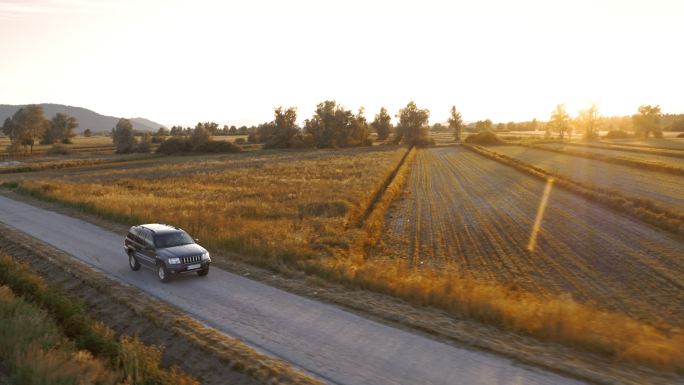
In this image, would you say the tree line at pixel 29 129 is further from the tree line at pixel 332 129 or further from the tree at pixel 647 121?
the tree at pixel 647 121

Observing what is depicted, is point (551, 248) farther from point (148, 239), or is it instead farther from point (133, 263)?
point (133, 263)

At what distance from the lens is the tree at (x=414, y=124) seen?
447 feet

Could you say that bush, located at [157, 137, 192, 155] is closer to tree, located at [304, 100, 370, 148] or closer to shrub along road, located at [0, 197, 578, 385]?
tree, located at [304, 100, 370, 148]

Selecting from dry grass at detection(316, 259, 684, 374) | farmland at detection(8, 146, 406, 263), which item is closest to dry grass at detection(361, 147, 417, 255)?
farmland at detection(8, 146, 406, 263)

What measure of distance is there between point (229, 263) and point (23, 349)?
8.76m

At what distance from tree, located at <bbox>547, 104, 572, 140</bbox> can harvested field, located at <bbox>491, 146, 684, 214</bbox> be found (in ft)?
263

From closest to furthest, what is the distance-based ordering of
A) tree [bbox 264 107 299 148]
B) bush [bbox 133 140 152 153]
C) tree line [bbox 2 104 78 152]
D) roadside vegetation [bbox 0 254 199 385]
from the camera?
roadside vegetation [bbox 0 254 199 385] < bush [bbox 133 140 152 153] < tree line [bbox 2 104 78 152] < tree [bbox 264 107 299 148]

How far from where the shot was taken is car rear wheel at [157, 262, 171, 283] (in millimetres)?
16625

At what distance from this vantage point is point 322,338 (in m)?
11.8

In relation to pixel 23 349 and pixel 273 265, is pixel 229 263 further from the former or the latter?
pixel 23 349

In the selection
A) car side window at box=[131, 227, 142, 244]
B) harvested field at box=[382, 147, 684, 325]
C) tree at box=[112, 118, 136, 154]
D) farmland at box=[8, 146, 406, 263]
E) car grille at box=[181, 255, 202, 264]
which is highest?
tree at box=[112, 118, 136, 154]

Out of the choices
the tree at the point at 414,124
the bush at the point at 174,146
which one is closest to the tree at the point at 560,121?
the tree at the point at 414,124

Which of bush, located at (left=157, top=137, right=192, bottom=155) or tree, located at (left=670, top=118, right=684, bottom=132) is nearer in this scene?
bush, located at (left=157, top=137, right=192, bottom=155)

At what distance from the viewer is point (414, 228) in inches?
1133
